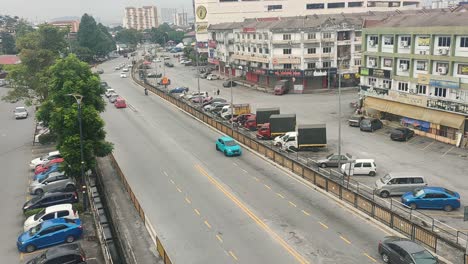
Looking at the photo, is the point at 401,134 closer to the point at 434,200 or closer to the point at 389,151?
the point at 389,151

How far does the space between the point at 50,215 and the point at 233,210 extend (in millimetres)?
11791

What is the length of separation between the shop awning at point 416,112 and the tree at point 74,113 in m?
32.4

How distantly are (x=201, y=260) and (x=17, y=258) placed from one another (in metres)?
11.0

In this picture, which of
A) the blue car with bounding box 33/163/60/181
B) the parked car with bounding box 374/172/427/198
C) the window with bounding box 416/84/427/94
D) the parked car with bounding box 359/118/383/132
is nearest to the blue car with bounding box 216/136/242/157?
the parked car with bounding box 374/172/427/198

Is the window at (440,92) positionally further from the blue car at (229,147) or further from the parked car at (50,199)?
the parked car at (50,199)

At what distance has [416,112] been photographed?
160 feet

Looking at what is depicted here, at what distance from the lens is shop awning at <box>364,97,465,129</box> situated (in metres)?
44.4

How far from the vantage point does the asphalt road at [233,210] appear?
2388 cm

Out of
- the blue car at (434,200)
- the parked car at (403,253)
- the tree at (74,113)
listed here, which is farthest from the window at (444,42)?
the tree at (74,113)

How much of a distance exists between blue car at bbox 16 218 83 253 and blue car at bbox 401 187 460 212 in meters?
21.5

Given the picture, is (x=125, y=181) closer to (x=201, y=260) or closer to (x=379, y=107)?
(x=201, y=260)

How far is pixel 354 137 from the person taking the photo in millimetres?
48844

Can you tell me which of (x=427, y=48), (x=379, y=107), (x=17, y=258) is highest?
(x=427, y=48)

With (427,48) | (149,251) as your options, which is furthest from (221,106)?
(149,251)
